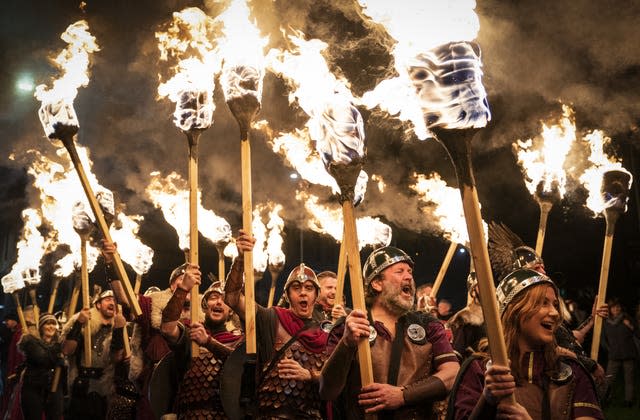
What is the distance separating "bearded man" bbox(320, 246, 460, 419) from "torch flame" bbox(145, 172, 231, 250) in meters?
4.55

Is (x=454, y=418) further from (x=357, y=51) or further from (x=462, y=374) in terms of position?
(x=357, y=51)

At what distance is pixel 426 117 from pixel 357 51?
716 cm

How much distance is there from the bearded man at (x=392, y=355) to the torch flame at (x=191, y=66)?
2.45 meters

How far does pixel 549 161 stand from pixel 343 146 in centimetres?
561

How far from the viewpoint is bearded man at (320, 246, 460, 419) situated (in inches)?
162

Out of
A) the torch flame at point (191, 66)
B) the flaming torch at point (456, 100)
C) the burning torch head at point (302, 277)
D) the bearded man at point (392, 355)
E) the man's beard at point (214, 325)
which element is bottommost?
the bearded man at point (392, 355)

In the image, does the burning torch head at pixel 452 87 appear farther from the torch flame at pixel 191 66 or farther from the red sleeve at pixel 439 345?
the torch flame at pixel 191 66

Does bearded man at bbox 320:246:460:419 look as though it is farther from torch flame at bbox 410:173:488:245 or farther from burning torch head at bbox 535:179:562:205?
torch flame at bbox 410:173:488:245

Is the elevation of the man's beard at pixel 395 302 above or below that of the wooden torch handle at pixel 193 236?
below

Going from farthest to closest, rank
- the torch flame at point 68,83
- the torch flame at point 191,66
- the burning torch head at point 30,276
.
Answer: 1. the burning torch head at point 30,276
2. the torch flame at point 68,83
3. the torch flame at point 191,66

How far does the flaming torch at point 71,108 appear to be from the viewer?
20.7 feet

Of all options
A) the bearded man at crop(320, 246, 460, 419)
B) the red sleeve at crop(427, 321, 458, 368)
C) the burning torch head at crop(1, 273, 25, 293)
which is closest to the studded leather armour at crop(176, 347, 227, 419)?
the bearded man at crop(320, 246, 460, 419)

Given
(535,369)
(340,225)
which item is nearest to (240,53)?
(535,369)

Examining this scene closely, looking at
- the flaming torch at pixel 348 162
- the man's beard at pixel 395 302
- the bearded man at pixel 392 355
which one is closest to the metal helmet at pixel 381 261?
the bearded man at pixel 392 355
